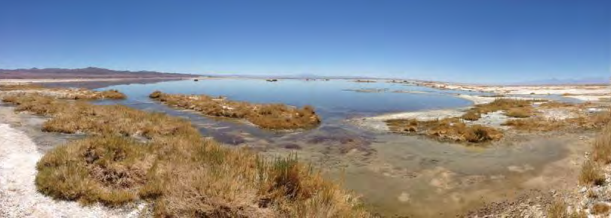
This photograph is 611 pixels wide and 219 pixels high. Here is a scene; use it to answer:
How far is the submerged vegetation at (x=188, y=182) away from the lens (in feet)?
20.7

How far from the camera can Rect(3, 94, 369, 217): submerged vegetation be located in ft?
20.7

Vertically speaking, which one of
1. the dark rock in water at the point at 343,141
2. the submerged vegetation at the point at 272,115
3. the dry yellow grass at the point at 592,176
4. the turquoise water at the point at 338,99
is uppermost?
the dry yellow grass at the point at 592,176

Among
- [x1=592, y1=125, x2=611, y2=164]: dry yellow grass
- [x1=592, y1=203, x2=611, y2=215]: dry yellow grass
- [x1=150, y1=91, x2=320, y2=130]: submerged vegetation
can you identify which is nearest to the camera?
[x1=592, y1=203, x2=611, y2=215]: dry yellow grass

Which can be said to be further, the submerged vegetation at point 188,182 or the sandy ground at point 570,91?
the sandy ground at point 570,91

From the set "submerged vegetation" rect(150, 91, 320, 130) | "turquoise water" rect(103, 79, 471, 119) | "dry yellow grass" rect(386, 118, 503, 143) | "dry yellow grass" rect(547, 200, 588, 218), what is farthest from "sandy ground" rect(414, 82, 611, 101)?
"dry yellow grass" rect(547, 200, 588, 218)

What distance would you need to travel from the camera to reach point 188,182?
6.72m

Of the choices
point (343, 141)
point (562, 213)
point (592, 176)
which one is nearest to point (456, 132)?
point (343, 141)

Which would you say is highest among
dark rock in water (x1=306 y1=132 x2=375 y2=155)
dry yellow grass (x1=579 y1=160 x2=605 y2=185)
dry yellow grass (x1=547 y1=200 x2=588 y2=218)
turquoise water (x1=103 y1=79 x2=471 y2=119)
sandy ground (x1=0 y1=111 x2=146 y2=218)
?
sandy ground (x1=0 y1=111 x2=146 y2=218)

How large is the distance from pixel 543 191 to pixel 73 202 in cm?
1185

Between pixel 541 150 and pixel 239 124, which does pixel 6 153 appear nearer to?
pixel 239 124

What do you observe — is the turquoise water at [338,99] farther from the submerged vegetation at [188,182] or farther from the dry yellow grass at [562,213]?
the dry yellow grass at [562,213]

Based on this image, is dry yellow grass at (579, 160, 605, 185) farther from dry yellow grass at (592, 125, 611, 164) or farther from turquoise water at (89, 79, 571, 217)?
turquoise water at (89, 79, 571, 217)

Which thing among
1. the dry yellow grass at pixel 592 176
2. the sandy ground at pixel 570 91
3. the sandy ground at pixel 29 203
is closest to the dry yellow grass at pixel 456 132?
the dry yellow grass at pixel 592 176

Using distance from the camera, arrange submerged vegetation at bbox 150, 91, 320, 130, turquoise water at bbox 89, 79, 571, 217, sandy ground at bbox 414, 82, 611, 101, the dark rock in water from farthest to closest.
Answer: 1. sandy ground at bbox 414, 82, 611, 101
2. submerged vegetation at bbox 150, 91, 320, 130
3. the dark rock in water
4. turquoise water at bbox 89, 79, 571, 217
